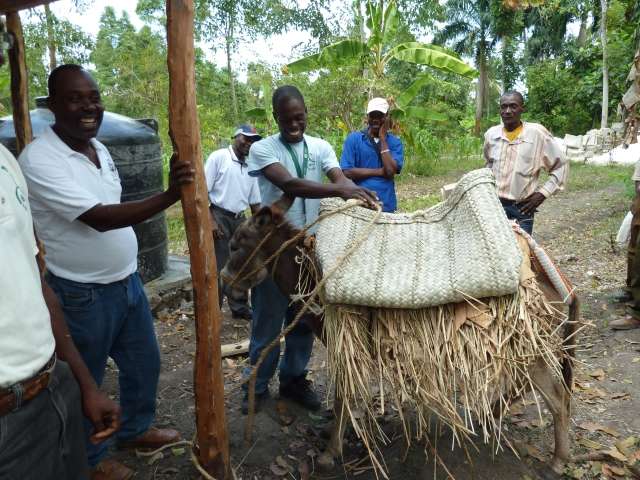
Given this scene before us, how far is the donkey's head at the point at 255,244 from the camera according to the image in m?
2.87

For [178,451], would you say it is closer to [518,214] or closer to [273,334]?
[273,334]

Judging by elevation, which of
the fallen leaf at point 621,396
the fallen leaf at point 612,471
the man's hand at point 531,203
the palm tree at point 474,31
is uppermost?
the palm tree at point 474,31

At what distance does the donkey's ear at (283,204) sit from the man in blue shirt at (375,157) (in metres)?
1.73

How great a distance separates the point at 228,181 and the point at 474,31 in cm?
2847

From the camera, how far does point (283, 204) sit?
288 centimetres

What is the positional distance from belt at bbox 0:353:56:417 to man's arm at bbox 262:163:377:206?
156 cm

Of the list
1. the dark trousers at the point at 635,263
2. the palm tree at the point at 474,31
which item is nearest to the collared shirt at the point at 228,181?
the dark trousers at the point at 635,263

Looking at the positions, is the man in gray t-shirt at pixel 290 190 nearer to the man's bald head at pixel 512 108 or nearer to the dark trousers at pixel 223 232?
the dark trousers at pixel 223 232

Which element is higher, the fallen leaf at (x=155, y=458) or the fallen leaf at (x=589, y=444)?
the fallen leaf at (x=155, y=458)

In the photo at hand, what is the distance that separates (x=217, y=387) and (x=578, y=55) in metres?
26.0

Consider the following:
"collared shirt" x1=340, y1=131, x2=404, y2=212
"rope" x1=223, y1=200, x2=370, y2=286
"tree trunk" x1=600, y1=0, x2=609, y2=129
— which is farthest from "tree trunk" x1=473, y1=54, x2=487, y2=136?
"rope" x1=223, y1=200, x2=370, y2=286

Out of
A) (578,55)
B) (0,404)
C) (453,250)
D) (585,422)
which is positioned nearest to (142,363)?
(0,404)

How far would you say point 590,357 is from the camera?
4.15 m

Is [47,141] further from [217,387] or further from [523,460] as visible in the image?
[523,460]
